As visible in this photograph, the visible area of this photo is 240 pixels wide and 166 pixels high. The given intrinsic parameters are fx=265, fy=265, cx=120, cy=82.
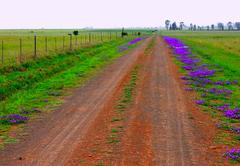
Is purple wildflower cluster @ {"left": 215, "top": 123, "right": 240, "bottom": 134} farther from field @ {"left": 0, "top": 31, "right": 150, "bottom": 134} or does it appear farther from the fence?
the fence

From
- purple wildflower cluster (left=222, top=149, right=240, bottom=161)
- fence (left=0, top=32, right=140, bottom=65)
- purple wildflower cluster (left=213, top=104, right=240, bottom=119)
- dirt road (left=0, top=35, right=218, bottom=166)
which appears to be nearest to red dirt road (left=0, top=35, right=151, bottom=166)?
dirt road (left=0, top=35, right=218, bottom=166)

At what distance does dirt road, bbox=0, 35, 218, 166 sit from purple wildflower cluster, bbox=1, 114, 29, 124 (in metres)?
0.56

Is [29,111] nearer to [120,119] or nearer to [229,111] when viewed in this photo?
[120,119]

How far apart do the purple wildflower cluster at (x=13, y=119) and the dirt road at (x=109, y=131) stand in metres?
0.56

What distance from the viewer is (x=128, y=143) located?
627 centimetres

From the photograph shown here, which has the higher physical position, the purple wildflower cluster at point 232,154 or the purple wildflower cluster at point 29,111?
the purple wildflower cluster at point 29,111

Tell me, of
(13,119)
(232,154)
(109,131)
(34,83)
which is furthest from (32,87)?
(232,154)

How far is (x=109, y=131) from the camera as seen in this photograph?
7.07 m

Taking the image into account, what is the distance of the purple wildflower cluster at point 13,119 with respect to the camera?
791 centimetres

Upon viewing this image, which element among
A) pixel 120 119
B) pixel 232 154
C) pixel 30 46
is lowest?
pixel 232 154

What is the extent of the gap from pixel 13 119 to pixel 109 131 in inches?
124

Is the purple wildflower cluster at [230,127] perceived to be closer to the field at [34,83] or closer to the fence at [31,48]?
the field at [34,83]

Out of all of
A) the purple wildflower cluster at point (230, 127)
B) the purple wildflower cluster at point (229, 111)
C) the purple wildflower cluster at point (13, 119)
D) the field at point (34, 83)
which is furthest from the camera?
the field at point (34, 83)

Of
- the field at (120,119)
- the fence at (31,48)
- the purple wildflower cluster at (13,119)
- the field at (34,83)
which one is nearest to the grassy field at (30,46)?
the fence at (31,48)
